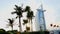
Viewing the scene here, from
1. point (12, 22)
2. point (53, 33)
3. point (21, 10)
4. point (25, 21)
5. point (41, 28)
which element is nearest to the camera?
point (53, 33)

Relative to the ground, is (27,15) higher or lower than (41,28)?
higher

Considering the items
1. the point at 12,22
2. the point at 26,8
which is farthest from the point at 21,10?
the point at 12,22

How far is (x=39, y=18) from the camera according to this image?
53.7 meters

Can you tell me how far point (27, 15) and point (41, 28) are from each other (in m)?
16.6

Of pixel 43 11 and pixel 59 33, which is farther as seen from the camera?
pixel 43 11

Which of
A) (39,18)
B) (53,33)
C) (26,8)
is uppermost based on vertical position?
(26,8)

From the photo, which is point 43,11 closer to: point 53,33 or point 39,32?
point 39,32

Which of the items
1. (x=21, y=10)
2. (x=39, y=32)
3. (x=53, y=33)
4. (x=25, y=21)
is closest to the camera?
(x=53, y=33)

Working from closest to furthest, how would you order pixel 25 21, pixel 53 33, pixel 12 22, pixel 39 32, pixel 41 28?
pixel 53 33 → pixel 39 32 → pixel 41 28 → pixel 25 21 → pixel 12 22

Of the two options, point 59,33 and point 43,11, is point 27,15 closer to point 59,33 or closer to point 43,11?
point 43,11

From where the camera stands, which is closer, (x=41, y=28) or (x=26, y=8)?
(x=41, y=28)

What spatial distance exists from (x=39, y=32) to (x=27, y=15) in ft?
67.3

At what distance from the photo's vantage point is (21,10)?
60.8 meters

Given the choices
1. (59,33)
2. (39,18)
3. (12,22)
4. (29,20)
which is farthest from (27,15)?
(59,33)
